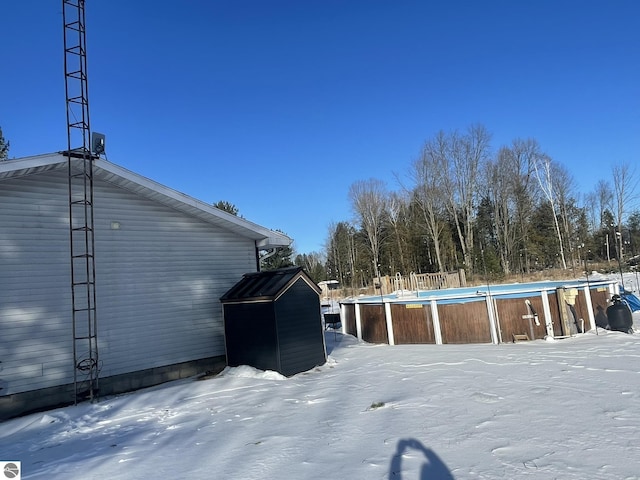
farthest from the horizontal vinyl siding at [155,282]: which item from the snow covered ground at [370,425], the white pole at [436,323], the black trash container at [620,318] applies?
the black trash container at [620,318]

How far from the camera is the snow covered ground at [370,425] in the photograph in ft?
12.7

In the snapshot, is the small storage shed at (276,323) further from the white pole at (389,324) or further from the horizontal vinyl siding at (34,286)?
the white pole at (389,324)

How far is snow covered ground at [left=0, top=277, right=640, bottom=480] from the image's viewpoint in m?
3.88

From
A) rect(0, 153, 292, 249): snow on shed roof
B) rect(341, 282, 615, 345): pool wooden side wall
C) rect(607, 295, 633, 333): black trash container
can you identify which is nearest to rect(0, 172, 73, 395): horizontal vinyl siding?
rect(0, 153, 292, 249): snow on shed roof

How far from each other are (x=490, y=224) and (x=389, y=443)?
39.6 metres

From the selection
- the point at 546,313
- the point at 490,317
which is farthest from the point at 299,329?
the point at 546,313

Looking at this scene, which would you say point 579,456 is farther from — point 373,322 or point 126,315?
point 373,322

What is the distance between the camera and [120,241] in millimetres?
8969

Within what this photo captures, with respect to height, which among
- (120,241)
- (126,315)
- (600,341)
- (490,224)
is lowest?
(600,341)

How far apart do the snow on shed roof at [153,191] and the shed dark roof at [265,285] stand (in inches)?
47.7

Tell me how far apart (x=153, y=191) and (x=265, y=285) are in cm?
311

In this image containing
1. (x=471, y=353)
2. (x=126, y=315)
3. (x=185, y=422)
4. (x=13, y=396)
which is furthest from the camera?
(x=471, y=353)

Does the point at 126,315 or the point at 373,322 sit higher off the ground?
the point at 126,315

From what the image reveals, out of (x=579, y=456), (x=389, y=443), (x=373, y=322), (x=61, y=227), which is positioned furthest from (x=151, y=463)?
(x=373, y=322)
